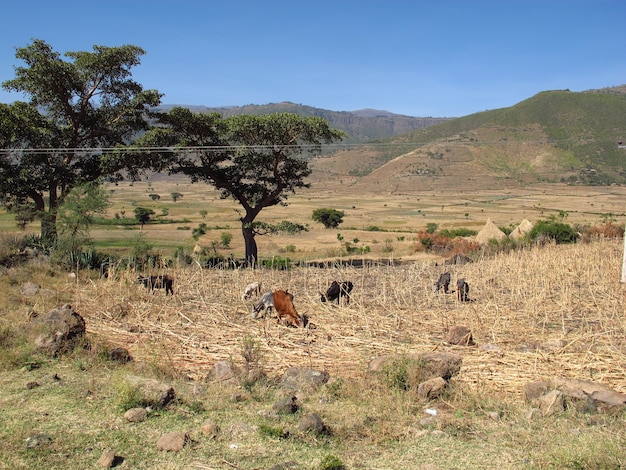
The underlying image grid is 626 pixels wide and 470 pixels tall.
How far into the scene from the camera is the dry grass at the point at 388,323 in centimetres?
677

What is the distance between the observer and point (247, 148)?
18062mm

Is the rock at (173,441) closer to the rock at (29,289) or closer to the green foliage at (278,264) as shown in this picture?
the rock at (29,289)

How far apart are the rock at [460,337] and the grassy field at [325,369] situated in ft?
0.48

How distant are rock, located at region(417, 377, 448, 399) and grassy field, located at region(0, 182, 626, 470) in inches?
3.1

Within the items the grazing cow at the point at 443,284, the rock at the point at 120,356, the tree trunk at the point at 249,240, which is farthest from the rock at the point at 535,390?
the tree trunk at the point at 249,240

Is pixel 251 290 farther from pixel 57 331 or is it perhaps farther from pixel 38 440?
pixel 38 440

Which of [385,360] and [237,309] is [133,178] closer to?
[237,309]

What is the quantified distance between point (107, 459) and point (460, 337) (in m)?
4.89

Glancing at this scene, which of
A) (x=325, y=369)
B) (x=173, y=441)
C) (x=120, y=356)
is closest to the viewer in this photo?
(x=173, y=441)

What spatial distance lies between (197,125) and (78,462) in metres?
15.1

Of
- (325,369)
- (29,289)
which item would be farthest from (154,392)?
(29,289)

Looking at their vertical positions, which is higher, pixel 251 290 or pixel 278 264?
pixel 251 290

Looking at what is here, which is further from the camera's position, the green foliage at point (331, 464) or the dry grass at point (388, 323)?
the dry grass at point (388, 323)

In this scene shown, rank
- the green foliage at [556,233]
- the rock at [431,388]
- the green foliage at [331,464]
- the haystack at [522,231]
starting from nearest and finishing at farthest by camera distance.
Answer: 1. the green foliage at [331,464]
2. the rock at [431,388]
3. the green foliage at [556,233]
4. the haystack at [522,231]
